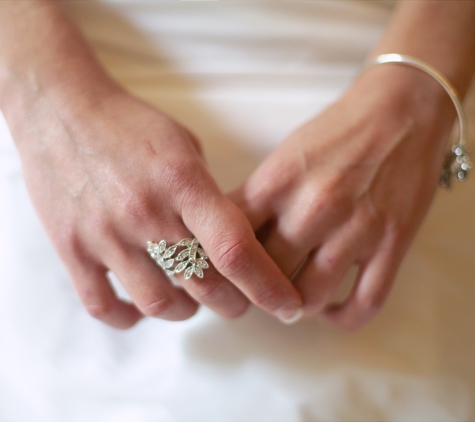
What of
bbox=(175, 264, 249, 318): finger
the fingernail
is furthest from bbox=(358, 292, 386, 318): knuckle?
bbox=(175, 264, 249, 318): finger

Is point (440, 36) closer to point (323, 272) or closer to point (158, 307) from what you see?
point (323, 272)

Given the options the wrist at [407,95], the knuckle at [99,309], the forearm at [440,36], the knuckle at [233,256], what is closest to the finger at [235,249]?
the knuckle at [233,256]

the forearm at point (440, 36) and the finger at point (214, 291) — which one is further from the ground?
the forearm at point (440, 36)

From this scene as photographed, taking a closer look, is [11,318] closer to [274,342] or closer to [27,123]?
[27,123]

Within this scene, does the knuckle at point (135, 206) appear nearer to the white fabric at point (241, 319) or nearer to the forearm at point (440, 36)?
the white fabric at point (241, 319)

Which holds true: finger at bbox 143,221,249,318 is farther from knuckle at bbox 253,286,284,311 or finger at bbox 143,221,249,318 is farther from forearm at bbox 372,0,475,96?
forearm at bbox 372,0,475,96

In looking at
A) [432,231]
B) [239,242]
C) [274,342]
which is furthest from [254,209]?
[432,231]
